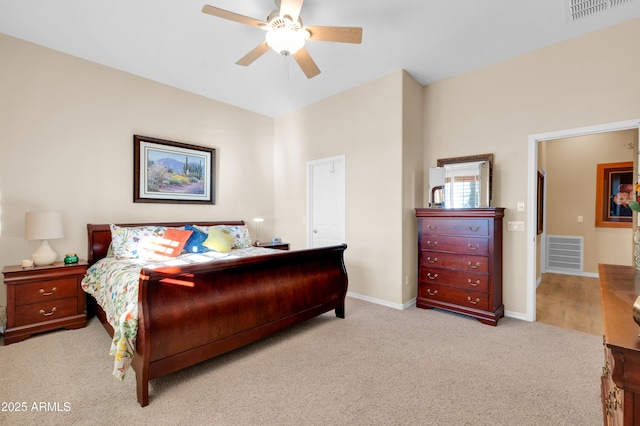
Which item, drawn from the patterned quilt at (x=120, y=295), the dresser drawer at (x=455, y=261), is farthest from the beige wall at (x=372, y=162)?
the patterned quilt at (x=120, y=295)

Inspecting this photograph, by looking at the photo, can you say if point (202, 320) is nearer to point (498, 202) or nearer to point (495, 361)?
point (495, 361)

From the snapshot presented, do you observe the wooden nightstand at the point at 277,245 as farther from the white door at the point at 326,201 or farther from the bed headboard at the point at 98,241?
the bed headboard at the point at 98,241

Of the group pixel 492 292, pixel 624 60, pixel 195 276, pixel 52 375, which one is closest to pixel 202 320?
pixel 195 276

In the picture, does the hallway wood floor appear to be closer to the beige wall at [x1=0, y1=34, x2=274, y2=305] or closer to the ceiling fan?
the ceiling fan

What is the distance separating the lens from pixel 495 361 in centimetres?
245

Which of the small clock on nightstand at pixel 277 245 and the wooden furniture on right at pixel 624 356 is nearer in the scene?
the wooden furniture on right at pixel 624 356

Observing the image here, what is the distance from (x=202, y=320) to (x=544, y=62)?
14.2ft

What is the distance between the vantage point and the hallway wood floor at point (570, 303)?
10.6 feet

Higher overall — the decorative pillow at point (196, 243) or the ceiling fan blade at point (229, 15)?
the ceiling fan blade at point (229, 15)

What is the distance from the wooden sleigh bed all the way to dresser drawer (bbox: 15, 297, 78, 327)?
0.32 meters

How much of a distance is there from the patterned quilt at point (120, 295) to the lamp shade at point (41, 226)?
531 mm

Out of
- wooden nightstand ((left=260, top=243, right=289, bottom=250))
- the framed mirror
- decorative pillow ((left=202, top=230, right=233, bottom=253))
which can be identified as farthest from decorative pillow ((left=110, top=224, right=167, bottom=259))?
the framed mirror

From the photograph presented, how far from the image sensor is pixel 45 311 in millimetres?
2939

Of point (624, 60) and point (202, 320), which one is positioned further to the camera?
point (624, 60)
